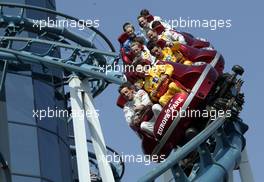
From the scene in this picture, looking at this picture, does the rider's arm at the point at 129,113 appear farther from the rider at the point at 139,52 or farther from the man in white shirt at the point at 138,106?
the rider at the point at 139,52

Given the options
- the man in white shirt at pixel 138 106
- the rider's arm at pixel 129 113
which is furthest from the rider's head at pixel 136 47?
the rider's arm at pixel 129 113

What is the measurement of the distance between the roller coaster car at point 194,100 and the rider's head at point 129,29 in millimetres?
1014

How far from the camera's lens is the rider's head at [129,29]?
384 inches

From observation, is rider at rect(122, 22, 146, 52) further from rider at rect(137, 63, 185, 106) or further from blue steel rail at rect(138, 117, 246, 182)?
Result: blue steel rail at rect(138, 117, 246, 182)

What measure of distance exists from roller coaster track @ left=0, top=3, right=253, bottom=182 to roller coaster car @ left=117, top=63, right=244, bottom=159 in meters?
0.17

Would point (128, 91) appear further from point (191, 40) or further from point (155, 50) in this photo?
point (191, 40)

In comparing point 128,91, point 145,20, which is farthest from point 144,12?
point 128,91

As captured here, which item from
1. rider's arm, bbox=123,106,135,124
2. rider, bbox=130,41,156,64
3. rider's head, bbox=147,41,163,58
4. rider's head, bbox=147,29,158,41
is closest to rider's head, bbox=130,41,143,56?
rider, bbox=130,41,156,64

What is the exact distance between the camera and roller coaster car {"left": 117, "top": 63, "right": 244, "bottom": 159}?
8656mm

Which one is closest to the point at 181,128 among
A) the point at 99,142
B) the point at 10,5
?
the point at 99,142

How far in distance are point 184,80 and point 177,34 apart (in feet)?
2.23

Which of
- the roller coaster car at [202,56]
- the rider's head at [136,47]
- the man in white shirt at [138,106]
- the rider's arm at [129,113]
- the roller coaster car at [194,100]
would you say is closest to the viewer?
the roller coaster car at [194,100]

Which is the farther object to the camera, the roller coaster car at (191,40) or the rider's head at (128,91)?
the roller coaster car at (191,40)

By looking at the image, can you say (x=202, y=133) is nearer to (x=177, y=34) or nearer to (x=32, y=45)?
(x=177, y=34)
